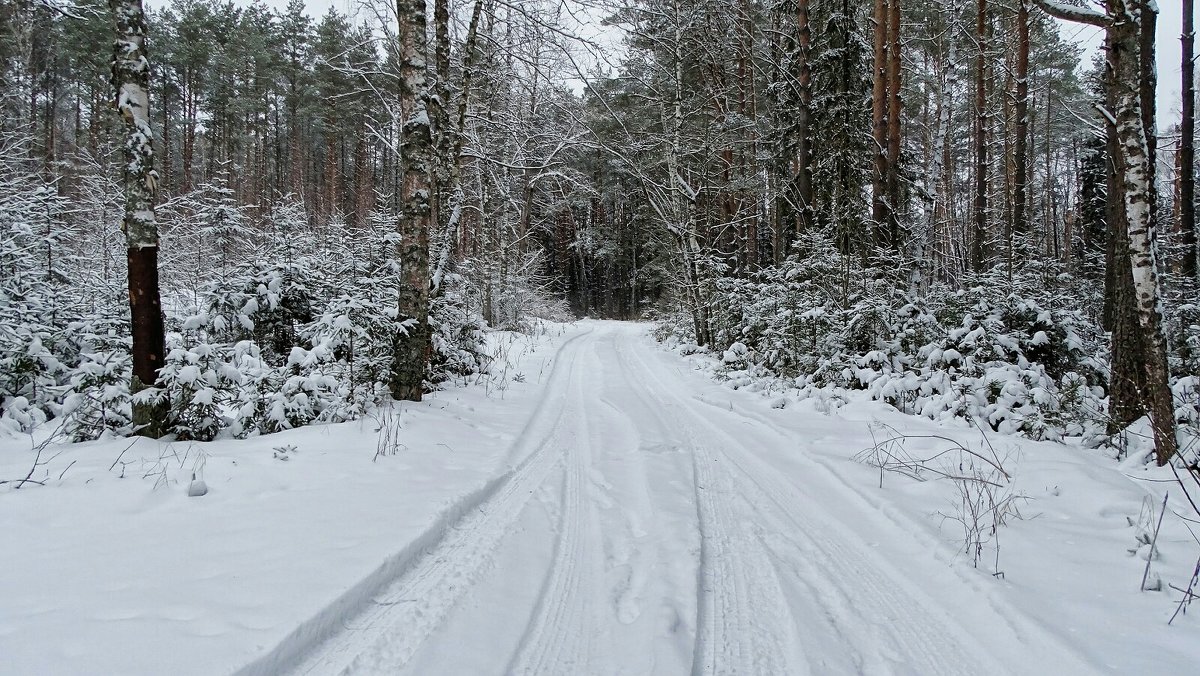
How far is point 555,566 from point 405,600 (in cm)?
84

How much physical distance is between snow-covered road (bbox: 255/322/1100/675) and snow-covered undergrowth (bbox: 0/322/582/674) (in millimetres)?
222

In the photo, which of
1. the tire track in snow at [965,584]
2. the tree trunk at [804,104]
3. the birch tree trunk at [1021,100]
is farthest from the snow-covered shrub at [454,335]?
the birch tree trunk at [1021,100]

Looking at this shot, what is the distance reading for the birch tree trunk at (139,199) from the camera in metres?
4.33

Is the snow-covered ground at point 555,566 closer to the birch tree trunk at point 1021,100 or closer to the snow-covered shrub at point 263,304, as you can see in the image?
the snow-covered shrub at point 263,304

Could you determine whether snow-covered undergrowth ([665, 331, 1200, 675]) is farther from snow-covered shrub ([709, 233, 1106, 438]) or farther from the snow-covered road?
snow-covered shrub ([709, 233, 1106, 438])

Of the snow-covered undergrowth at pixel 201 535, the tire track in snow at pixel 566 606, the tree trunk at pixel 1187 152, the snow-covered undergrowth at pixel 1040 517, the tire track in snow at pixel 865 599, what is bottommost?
the tire track in snow at pixel 865 599

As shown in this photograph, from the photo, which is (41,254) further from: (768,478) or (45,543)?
(768,478)

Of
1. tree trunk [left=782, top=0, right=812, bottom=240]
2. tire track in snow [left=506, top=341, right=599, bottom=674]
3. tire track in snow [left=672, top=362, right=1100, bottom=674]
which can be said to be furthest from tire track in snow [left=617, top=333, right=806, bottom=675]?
tree trunk [left=782, top=0, right=812, bottom=240]

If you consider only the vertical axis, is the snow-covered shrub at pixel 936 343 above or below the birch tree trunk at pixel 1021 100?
below

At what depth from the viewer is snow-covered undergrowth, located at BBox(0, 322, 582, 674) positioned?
1.93 metres

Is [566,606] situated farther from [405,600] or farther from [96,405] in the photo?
[96,405]

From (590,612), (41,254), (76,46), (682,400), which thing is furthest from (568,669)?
(76,46)

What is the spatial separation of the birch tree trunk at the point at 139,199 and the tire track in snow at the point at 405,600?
3.12 m

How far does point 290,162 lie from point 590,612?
130ft
